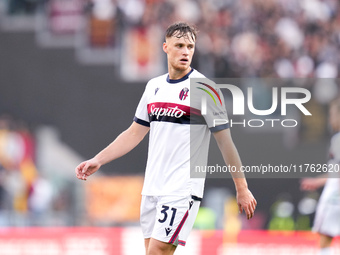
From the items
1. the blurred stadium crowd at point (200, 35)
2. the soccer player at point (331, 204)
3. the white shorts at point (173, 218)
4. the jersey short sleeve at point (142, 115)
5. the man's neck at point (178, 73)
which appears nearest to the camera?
the white shorts at point (173, 218)

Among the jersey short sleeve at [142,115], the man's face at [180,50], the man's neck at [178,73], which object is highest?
the man's face at [180,50]

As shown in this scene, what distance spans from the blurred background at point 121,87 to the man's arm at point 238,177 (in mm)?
8804

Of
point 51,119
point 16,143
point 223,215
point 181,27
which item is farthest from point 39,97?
point 181,27

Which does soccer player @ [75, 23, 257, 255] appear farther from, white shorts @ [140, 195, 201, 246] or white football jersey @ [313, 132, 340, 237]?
white football jersey @ [313, 132, 340, 237]

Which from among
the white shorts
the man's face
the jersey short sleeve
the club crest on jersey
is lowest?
the white shorts

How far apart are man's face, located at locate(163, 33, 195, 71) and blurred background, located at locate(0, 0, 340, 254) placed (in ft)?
28.4

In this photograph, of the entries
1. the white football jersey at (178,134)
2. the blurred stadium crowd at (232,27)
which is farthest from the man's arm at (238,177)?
the blurred stadium crowd at (232,27)

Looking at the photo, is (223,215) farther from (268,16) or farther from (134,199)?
(268,16)

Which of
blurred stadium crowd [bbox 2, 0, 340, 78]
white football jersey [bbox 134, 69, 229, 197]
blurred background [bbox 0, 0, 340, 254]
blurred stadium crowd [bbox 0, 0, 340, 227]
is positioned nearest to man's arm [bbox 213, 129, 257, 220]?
white football jersey [bbox 134, 69, 229, 197]

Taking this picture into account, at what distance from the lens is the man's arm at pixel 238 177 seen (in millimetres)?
5262

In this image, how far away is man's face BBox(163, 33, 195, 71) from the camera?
18.0 feet

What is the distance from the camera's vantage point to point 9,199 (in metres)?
14.7

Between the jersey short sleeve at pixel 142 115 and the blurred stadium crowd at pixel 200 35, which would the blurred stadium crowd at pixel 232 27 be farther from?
the jersey short sleeve at pixel 142 115

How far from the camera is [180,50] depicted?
551 cm
